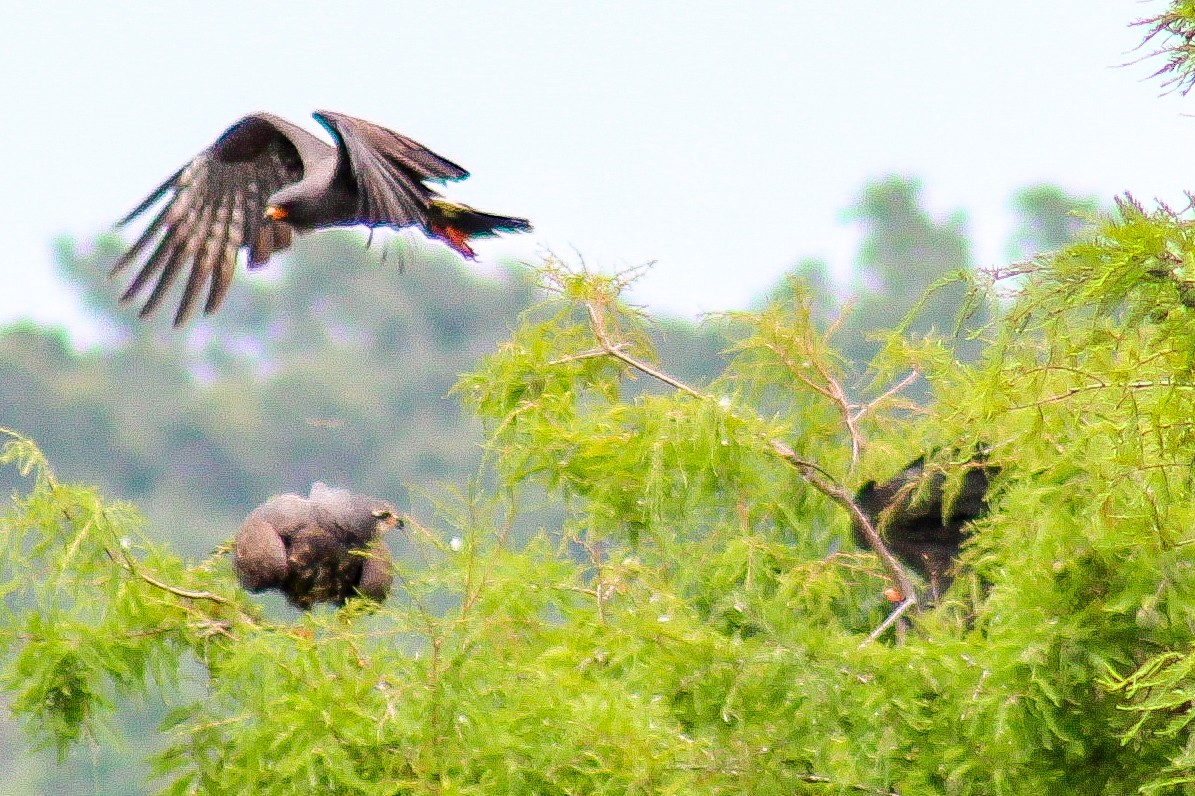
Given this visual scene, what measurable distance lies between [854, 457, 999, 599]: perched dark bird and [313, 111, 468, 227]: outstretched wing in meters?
1.98

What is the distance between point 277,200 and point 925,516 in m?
2.70

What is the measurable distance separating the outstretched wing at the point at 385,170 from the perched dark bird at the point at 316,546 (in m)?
1.33

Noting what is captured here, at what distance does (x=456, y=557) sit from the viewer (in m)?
5.01

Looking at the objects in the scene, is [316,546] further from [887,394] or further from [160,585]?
[887,394]

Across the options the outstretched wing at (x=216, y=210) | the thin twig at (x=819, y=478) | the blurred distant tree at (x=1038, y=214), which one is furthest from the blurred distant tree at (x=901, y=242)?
the thin twig at (x=819, y=478)

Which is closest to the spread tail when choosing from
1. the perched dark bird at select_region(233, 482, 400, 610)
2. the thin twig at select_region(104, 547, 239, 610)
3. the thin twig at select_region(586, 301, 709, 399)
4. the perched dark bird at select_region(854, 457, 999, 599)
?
the thin twig at select_region(586, 301, 709, 399)

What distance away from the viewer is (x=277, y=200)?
6672 mm

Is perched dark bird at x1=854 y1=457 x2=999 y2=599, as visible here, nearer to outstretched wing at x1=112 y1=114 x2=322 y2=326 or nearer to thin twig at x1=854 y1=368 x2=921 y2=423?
thin twig at x1=854 y1=368 x2=921 y2=423

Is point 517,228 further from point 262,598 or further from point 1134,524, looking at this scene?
point 1134,524

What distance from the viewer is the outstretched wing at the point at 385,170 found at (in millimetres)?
6562

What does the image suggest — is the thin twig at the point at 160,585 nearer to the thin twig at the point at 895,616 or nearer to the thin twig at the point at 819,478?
the thin twig at the point at 819,478

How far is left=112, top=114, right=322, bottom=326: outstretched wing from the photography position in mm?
7586

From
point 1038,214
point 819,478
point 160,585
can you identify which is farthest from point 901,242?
point 160,585

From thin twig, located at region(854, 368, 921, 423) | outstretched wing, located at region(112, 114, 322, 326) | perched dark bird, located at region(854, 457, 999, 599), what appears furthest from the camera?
outstretched wing, located at region(112, 114, 322, 326)
